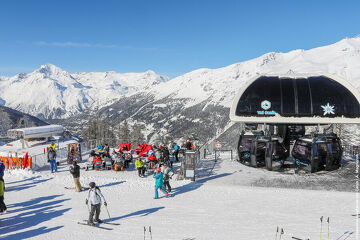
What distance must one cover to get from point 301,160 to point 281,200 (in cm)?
705

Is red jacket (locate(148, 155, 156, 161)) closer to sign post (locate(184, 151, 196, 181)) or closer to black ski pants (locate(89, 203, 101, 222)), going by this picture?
sign post (locate(184, 151, 196, 181))

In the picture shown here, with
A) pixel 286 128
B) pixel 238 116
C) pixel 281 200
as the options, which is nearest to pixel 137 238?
pixel 281 200

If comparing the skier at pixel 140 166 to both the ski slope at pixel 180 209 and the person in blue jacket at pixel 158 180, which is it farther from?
the person in blue jacket at pixel 158 180

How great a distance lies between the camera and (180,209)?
40.9ft

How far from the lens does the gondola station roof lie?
64.6 ft

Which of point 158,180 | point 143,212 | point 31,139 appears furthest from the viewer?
point 31,139

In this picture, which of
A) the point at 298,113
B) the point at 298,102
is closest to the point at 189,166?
the point at 298,113

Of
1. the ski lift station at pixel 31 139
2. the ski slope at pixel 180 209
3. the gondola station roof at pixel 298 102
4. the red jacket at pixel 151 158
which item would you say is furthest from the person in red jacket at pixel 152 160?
the ski lift station at pixel 31 139

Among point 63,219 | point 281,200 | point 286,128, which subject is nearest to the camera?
point 63,219

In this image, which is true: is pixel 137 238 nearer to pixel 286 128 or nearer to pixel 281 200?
pixel 281 200

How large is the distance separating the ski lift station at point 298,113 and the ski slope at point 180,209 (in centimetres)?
187

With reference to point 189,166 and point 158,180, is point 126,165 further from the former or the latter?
point 158,180

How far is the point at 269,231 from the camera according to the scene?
33.3ft

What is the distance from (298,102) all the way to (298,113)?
2.69 ft
